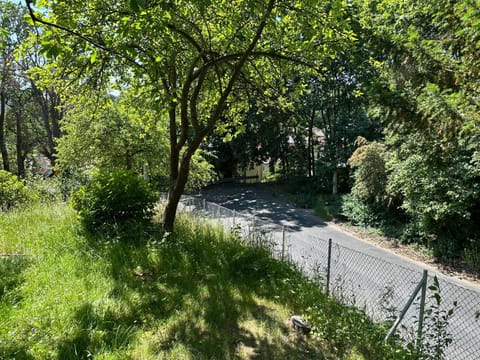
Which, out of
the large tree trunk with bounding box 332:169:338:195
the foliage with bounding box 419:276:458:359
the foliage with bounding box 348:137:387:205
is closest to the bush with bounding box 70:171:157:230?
the foliage with bounding box 419:276:458:359

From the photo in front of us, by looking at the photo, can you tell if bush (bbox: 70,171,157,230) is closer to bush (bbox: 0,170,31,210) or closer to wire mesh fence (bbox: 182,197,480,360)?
wire mesh fence (bbox: 182,197,480,360)

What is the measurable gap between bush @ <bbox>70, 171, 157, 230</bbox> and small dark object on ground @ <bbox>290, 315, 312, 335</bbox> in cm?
308

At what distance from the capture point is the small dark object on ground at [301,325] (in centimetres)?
296

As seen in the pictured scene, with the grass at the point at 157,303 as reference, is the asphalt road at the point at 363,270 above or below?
below

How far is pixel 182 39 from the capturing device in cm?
486

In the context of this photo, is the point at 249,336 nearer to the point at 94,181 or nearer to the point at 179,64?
the point at 94,181

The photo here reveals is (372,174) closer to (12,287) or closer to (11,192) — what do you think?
(12,287)

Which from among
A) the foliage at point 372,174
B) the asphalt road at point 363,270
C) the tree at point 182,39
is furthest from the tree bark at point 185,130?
the foliage at point 372,174

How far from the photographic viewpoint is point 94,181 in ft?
16.7

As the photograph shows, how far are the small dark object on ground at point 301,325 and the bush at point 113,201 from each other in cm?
308

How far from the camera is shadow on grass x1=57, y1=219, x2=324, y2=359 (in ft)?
8.26

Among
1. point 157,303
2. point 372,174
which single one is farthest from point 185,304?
point 372,174

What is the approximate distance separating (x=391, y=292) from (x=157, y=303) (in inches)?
104

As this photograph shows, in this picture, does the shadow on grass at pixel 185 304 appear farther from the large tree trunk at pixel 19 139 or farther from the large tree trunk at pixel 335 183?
the large tree trunk at pixel 19 139
